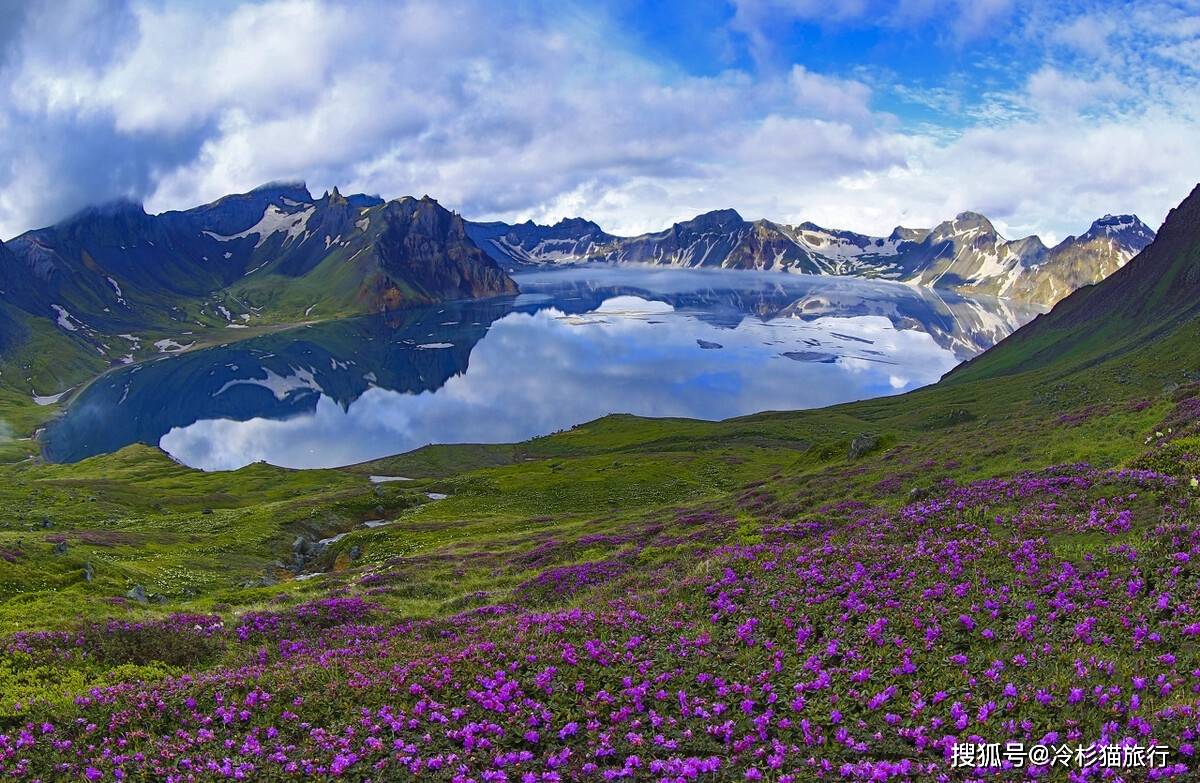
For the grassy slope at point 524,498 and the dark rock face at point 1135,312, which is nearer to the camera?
the grassy slope at point 524,498

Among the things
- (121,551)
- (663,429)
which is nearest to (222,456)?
(663,429)

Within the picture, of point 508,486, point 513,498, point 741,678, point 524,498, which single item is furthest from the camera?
point 508,486

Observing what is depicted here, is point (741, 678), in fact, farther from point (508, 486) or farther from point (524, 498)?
point (508, 486)

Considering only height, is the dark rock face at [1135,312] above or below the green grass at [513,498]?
above

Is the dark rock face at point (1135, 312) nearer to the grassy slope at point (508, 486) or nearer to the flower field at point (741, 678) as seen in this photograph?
the grassy slope at point (508, 486)

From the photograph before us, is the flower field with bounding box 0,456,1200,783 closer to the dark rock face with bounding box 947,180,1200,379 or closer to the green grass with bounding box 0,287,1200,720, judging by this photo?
the green grass with bounding box 0,287,1200,720

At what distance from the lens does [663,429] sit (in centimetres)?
14725

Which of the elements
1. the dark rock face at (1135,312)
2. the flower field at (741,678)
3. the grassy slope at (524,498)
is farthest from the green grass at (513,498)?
the dark rock face at (1135,312)

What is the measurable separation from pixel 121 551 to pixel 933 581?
185 ft

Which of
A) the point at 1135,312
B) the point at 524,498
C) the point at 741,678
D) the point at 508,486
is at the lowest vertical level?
the point at 524,498

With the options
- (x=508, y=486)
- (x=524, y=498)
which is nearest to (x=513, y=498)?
(x=524, y=498)

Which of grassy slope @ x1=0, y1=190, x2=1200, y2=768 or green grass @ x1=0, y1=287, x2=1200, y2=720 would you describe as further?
green grass @ x1=0, y1=287, x2=1200, y2=720

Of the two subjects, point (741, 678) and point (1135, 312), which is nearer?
point (741, 678)

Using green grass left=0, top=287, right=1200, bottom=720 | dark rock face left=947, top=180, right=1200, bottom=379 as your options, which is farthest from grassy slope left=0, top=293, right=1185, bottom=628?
dark rock face left=947, top=180, right=1200, bottom=379
